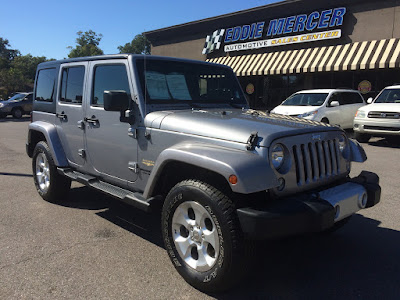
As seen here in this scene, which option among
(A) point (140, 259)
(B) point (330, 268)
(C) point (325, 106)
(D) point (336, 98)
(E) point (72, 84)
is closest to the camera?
(B) point (330, 268)

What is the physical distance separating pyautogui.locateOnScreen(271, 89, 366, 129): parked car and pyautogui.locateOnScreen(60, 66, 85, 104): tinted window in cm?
796

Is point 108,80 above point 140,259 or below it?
above

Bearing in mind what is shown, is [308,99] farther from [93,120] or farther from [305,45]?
[93,120]

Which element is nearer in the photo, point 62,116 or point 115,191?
point 115,191

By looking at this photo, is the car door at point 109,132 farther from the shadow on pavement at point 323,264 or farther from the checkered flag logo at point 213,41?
the checkered flag logo at point 213,41

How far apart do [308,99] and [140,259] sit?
10.2 meters

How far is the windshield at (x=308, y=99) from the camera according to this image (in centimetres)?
1177

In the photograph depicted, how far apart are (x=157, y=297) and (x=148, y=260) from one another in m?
0.60

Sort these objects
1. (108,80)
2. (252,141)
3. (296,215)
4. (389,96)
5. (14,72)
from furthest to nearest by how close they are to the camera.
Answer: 1. (14,72)
2. (389,96)
3. (108,80)
4. (252,141)
5. (296,215)

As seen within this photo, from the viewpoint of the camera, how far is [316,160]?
289cm

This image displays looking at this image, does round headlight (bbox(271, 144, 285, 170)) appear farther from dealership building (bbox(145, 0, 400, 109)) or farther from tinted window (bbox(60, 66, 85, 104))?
dealership building (bbox(145, 0, 400, 109))

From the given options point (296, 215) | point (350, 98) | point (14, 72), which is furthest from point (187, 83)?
point (14, 72)

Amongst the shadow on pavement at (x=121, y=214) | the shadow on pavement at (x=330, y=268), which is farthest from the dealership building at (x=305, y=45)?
the shadow on pavement at (x=330, y=268)

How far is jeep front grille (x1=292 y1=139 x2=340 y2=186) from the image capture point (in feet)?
9.01
